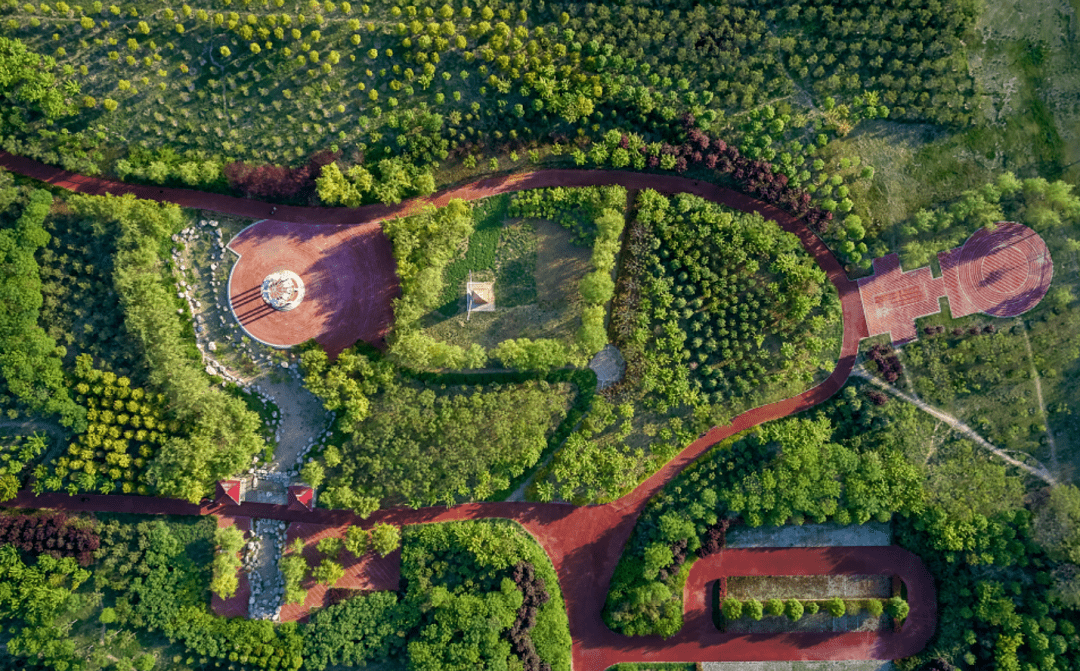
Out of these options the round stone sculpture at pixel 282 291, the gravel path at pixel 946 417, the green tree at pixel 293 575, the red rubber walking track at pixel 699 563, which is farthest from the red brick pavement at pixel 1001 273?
the green tree at pixel 293 575

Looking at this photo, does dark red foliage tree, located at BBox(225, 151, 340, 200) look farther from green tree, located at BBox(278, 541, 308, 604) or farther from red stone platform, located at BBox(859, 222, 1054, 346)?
red stone platform, located at BBox(859, 222, 1054, 346)

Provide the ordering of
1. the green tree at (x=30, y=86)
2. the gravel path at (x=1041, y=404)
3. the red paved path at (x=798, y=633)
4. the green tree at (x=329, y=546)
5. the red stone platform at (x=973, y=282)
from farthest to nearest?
1. the red paved path at (x=798, y=633)
2. the red stone platform at (x=973, y=282)
3. the gravel path at (x=1041, y=404)
4. the green tree at (x=329, y=546)
5. the green tree at (x=30, y=86)

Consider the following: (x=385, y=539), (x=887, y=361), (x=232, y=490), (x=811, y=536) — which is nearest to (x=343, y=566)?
(x=385, y=539)

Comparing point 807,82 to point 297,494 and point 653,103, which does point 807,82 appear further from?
point 297,494

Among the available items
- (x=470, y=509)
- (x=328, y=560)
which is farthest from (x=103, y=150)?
(x=470, y=509)

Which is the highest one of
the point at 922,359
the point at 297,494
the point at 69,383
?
the point at 69,383

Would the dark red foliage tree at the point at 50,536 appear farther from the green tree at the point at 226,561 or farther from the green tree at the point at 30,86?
the green tree at the point at 30,86

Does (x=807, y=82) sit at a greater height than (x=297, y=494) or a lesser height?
greater
